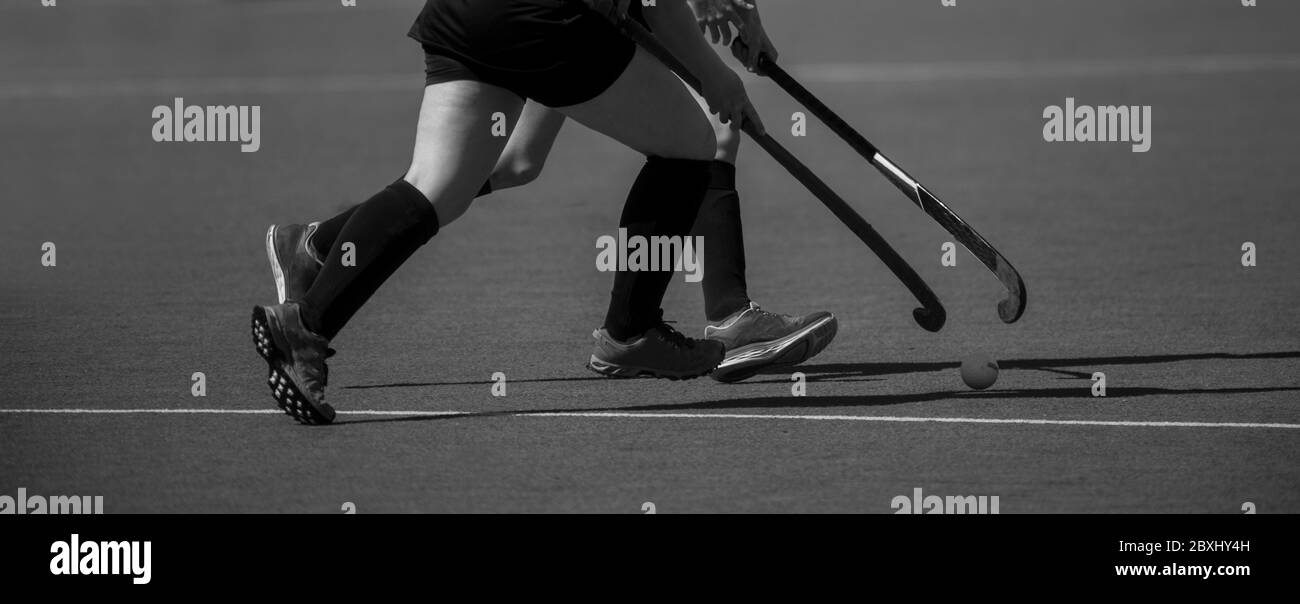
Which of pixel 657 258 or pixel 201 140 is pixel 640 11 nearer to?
pixel 657 258

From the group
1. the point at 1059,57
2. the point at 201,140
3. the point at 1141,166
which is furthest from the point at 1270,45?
the point at 201,140

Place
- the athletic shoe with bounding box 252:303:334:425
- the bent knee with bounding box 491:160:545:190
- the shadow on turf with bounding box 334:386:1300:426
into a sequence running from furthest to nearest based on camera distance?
the bent knee with bounding box 491:160:545:190, the shadow on turf with bounding box 334:386:1300:426, the athletic shoe with bounding box 252:303:334:425

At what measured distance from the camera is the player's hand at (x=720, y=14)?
6715 millimetres

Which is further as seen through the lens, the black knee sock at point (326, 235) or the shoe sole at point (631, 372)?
the shoe sole at point (631, 372)

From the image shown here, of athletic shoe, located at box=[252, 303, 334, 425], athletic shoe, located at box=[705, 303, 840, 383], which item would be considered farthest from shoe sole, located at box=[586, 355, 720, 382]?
athletic shoe, located at box=[252, 303, 334, 425]

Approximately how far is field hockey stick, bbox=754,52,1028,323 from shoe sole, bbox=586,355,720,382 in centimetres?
83

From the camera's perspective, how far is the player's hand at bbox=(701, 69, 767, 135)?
6.12m

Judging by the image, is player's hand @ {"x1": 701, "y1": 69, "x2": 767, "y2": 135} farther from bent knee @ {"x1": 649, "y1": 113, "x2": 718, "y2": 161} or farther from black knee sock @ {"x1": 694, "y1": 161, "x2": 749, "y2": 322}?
black knee sock @ {"x1": 694, "y1": 161, "x2": 749, "y2": 322}

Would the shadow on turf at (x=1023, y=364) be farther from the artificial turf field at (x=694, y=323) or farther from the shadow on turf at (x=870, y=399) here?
the shadow on turf at (x=870, y=399)

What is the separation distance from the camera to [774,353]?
670 cm

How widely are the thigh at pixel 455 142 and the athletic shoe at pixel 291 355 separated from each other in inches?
18.9

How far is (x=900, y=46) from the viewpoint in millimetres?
20609

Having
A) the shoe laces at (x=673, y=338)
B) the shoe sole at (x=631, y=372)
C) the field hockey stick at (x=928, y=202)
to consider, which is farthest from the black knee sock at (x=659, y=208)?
the field hockey stick at (x=928, y=202)

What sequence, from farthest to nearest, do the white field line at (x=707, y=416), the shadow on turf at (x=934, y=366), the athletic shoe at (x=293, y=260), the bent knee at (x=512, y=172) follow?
1. the bent knee at (x=512, y=172)
2. the shadow on turf at (x=934, y=366)
3. the athletic shoe at (x=293, y=260)
4. the white field line at (x=707, y=416)
